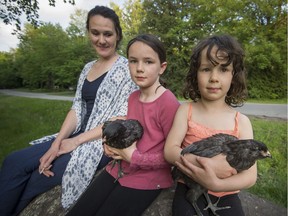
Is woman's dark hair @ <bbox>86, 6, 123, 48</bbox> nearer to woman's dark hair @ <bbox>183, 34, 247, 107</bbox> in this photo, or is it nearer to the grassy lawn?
woman's dark hair @ <bbox>183, 34, 247, 107</bbox>

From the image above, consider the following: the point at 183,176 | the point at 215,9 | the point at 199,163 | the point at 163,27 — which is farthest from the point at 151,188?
the point at 215,9

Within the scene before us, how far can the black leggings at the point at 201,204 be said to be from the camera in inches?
73.3

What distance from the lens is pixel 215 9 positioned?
71.3 ft

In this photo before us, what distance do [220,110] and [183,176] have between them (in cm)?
59

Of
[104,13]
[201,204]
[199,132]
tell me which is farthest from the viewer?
[104,13]

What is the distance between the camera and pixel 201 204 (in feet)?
6.22

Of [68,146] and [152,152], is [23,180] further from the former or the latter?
[152,152]

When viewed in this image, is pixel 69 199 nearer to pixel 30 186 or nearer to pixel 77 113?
pixel 30 186

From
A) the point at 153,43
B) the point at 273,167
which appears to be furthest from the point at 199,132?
the point at 273,167

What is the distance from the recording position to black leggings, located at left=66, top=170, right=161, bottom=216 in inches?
79.6

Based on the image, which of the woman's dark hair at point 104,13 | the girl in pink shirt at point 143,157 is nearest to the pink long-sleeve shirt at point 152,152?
the girl in pink shirt at point 143,157

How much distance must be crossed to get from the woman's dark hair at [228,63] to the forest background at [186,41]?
14.4 meters

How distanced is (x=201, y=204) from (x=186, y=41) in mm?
20104

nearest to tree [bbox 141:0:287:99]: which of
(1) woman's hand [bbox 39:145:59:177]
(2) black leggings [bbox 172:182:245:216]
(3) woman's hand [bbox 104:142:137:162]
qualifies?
(1) woman's hand [bbox 39:145:59:177]
